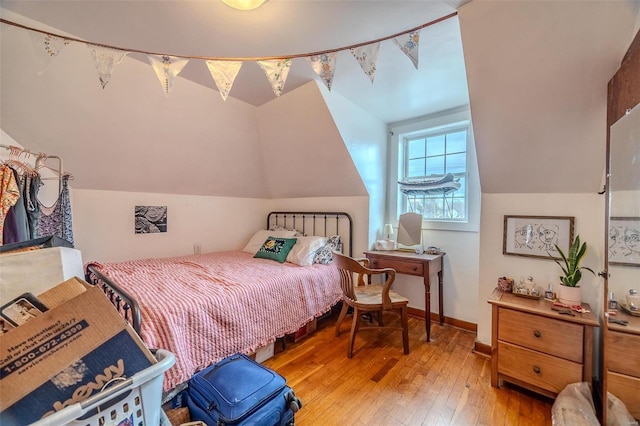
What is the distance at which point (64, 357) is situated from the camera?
62 centimetres

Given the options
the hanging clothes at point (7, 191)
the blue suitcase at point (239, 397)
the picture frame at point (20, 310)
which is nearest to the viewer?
the picture frame at point (20, 310)

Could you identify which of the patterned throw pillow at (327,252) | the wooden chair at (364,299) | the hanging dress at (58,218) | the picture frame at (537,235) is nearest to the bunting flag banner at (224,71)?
the hanging dress at (58,218)

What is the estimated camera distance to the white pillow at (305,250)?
2.65m

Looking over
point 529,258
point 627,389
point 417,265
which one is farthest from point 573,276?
point 417,265

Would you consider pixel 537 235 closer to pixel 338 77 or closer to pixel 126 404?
pixel 338 77

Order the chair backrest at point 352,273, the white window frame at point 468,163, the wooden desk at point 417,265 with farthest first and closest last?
the white window frame at point 468,163, the wooden desk at point 417,265, the chair backrest at point 352,273

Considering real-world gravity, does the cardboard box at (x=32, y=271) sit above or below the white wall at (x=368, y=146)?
below

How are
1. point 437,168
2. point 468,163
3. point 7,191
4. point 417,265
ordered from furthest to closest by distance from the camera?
point 437,168 → point 468,163 → point 417,265 → point 7,191

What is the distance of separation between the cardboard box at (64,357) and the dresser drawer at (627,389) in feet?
6.76

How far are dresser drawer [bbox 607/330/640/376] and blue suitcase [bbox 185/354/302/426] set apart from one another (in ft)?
5.27

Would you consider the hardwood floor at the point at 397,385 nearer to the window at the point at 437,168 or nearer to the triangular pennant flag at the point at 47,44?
the window at the point at 437,168

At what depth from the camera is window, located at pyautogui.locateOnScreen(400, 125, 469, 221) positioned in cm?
274

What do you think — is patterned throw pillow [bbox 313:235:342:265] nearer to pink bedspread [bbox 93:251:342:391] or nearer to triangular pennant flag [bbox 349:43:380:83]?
pink bedspread [bbox 93:251:342:391]

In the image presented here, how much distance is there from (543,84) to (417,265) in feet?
5.21
